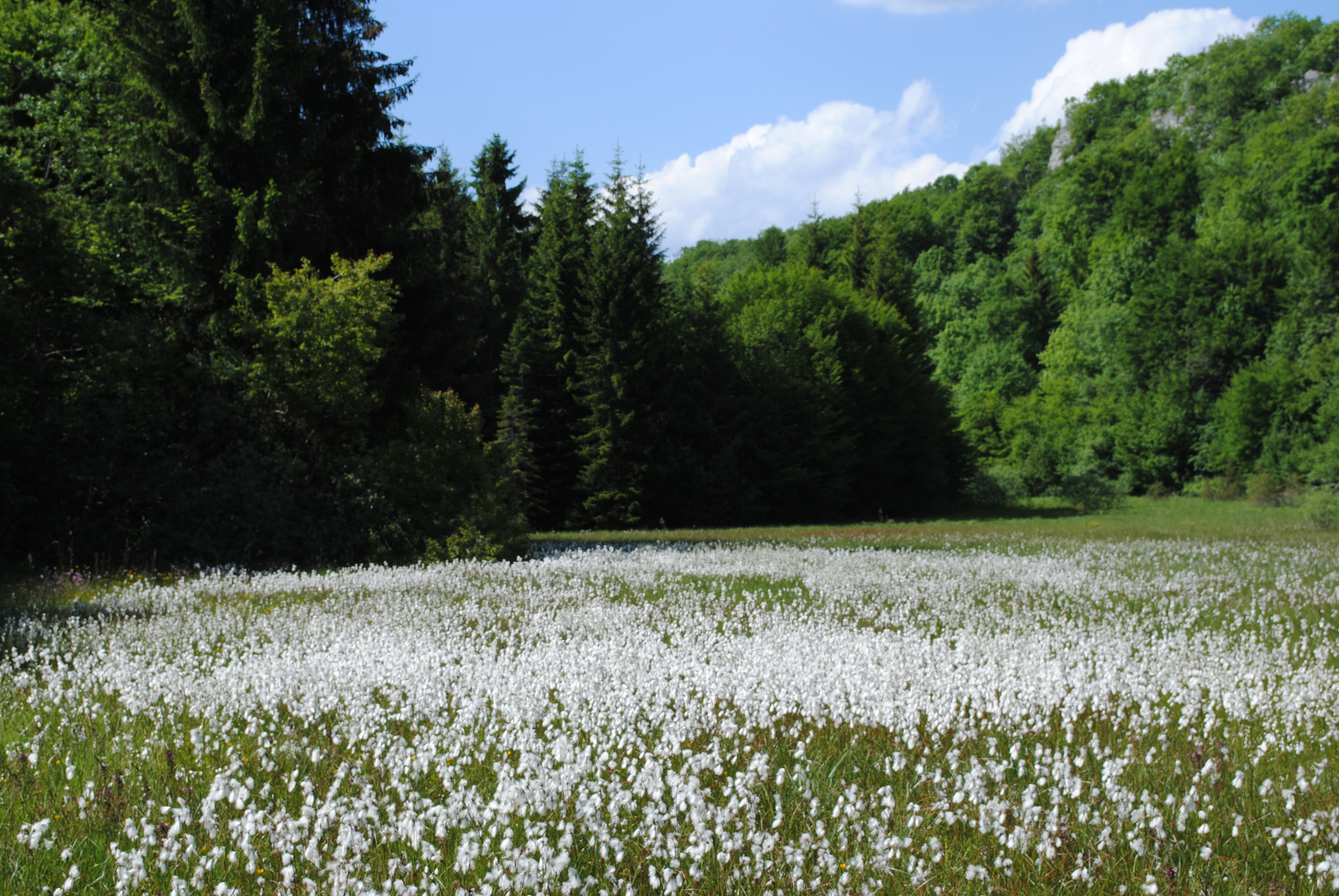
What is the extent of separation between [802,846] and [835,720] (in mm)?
2009

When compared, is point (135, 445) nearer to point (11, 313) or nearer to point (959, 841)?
point (11, 313)

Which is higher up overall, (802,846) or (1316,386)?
(1316,386)

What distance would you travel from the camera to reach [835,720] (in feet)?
18.2

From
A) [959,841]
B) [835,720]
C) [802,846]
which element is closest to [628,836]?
[802,846]

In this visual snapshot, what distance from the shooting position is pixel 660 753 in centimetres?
463

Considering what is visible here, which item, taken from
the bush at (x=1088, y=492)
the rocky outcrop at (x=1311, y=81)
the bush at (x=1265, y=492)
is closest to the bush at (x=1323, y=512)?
the bush at (x=1265, y=492)

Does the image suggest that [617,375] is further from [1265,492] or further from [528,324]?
[1265,492]

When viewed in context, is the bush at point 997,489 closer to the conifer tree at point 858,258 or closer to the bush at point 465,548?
the conifer tree at point 858,258

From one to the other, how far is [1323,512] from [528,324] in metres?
33.4

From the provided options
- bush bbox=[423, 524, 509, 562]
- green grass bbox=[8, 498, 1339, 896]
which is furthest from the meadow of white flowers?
bush bbox=[423, 524, 509, 562]

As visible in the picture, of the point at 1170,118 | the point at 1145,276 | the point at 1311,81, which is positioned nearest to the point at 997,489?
the point at 1145,276

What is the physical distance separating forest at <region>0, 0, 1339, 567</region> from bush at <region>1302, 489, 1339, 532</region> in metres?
14.2

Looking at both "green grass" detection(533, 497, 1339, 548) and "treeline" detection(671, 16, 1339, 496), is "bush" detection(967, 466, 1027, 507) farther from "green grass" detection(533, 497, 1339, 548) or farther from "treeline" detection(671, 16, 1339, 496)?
"green grass" detection(533, 497, 1339, 548)

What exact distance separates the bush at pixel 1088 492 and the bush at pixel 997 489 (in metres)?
Result: 2.22
